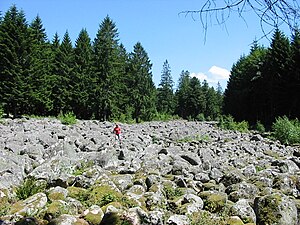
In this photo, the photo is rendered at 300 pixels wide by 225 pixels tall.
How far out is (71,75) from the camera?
4519cm

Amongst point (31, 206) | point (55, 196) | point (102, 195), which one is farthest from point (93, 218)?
point (55, 196)

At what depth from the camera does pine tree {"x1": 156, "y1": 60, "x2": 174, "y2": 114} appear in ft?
275

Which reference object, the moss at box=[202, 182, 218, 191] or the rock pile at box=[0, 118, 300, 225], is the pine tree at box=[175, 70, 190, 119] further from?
the moss at box=[202, 182, 218, 191]

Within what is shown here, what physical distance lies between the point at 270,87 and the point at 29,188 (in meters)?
42.7

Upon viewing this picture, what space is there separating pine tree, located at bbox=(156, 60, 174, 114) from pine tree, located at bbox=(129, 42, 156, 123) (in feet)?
92.1

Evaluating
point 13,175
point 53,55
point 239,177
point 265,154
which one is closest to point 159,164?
point 239,177

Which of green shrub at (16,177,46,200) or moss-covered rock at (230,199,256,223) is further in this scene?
green shrub at (16,177,46,200)

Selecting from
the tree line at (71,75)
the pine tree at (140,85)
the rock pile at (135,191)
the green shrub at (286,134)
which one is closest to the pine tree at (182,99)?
the tree line at (71,75)

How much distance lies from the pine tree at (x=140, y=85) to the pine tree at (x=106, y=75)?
4.48m

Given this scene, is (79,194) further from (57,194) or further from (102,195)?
(102,195)

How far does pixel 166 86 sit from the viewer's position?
280 feet

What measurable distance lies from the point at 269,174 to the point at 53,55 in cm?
4213

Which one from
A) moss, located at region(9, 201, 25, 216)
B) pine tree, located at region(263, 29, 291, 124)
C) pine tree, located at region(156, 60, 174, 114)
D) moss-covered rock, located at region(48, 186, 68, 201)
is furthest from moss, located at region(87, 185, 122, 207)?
→ pine tree, located at region(156, 60, 174, 114)

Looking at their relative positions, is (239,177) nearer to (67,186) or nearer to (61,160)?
(67,186)
